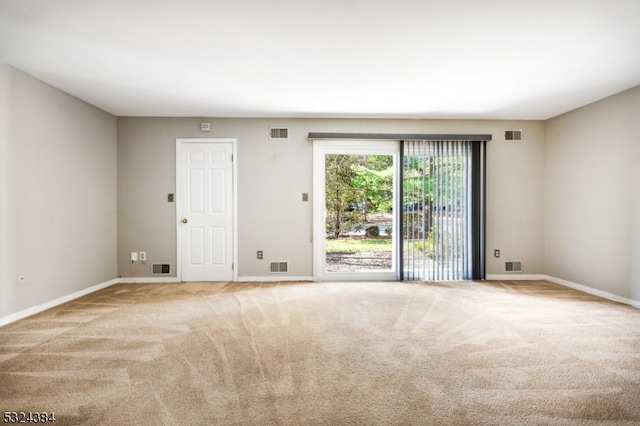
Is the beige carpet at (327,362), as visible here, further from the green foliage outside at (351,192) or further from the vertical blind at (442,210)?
the green foliage outside at (351,192)

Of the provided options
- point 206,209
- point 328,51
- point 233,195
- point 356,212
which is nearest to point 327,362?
point 328,51

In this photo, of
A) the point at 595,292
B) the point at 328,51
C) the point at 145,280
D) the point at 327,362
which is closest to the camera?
the point at 327,362

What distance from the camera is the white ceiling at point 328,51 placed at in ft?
7.49

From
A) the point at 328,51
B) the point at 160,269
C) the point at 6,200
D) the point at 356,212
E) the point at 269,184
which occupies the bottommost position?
A: the point at 160,269

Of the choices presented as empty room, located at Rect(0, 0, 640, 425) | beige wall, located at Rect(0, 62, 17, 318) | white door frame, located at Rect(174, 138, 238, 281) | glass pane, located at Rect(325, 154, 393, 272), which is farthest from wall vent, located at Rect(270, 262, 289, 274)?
Answer: beige wall, located at Rect(0, 62, 17, 318)

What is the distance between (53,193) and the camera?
3750mm

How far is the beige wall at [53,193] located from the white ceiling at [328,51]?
35 cm

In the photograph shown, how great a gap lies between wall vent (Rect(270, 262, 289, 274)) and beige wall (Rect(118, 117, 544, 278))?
0.32 feet

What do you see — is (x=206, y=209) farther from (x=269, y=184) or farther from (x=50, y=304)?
(x=50, y=304)

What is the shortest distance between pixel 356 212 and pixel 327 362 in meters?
5.24

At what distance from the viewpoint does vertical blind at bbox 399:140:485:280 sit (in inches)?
198

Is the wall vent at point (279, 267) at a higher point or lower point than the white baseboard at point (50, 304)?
higher

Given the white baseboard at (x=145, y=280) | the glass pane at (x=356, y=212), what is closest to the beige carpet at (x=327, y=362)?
the white baseboard at (x=145, y=280)

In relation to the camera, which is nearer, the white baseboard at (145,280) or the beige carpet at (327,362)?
the beige carpet at (327,362)
